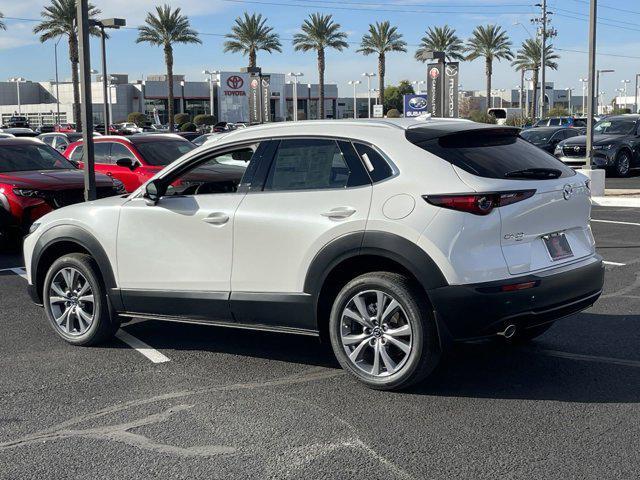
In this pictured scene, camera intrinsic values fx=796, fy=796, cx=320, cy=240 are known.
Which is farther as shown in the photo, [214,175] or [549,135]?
[549,135]

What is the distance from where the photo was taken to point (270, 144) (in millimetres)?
5762

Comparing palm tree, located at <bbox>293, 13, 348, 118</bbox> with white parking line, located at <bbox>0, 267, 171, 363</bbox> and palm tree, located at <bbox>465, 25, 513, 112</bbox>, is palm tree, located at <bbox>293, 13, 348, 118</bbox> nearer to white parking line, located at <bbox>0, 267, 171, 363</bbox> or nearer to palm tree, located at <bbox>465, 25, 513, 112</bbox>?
palm tree, located at <bbox>465, 25, 513, 112</bbox>

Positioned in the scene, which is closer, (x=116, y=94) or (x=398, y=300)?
(x=398, y=300)

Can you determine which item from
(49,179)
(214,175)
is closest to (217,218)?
(214,175)

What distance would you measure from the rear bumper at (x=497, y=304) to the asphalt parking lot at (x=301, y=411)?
0.32 m

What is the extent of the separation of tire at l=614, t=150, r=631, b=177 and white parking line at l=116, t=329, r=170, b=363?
20.4 meters

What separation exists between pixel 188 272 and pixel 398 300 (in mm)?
1707

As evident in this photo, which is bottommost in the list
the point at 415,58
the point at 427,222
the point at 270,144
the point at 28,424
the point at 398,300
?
the point at 28,424

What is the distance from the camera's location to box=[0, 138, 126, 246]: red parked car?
11.5 metres

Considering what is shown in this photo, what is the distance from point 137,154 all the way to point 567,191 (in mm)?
11060

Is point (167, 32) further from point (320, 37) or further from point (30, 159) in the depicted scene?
point (30, 159)

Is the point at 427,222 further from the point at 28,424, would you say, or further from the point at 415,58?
the point at 415,58

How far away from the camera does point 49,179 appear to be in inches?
473

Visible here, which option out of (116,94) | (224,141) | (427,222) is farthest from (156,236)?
(116,94)
